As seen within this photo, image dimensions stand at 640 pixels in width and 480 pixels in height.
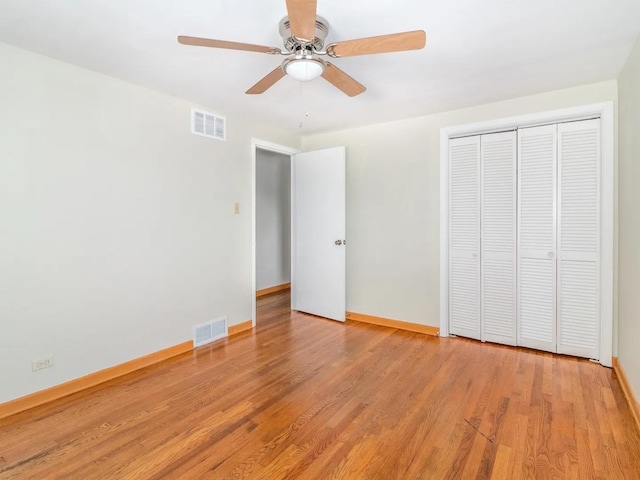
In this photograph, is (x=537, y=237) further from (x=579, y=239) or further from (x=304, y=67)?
(x=304, y=67)

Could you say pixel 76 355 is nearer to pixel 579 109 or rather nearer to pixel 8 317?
pixel 8 317

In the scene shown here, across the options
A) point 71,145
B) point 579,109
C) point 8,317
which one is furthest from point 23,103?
point 579,109

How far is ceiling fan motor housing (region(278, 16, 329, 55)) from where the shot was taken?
Result: 1.77m

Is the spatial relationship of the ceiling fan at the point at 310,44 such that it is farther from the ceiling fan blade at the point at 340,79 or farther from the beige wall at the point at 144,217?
the beige wall at the point at 144,217

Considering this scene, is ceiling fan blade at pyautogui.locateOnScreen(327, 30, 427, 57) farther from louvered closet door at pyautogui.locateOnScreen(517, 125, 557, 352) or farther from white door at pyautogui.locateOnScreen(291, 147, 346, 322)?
white door at pyautogui.locateOnScreen(291, 147, 346, 322)

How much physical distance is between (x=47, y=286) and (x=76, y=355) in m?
0.55

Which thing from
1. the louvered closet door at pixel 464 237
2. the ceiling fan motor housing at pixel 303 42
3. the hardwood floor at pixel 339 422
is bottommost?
the hardwood floor at pixel 339 422

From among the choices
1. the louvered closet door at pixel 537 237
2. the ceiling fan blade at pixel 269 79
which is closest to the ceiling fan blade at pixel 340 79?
the ceiling fan blade at pixel 269 79

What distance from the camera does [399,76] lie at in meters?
2.56

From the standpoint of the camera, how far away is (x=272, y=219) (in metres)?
5.85

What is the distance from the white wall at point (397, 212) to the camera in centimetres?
351

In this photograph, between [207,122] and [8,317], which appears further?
[207,122]

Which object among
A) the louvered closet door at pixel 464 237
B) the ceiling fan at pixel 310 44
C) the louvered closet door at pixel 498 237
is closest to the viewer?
the ceiling fan at pixel 310 44

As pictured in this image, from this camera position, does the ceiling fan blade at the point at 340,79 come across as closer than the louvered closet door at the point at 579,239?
Yes
